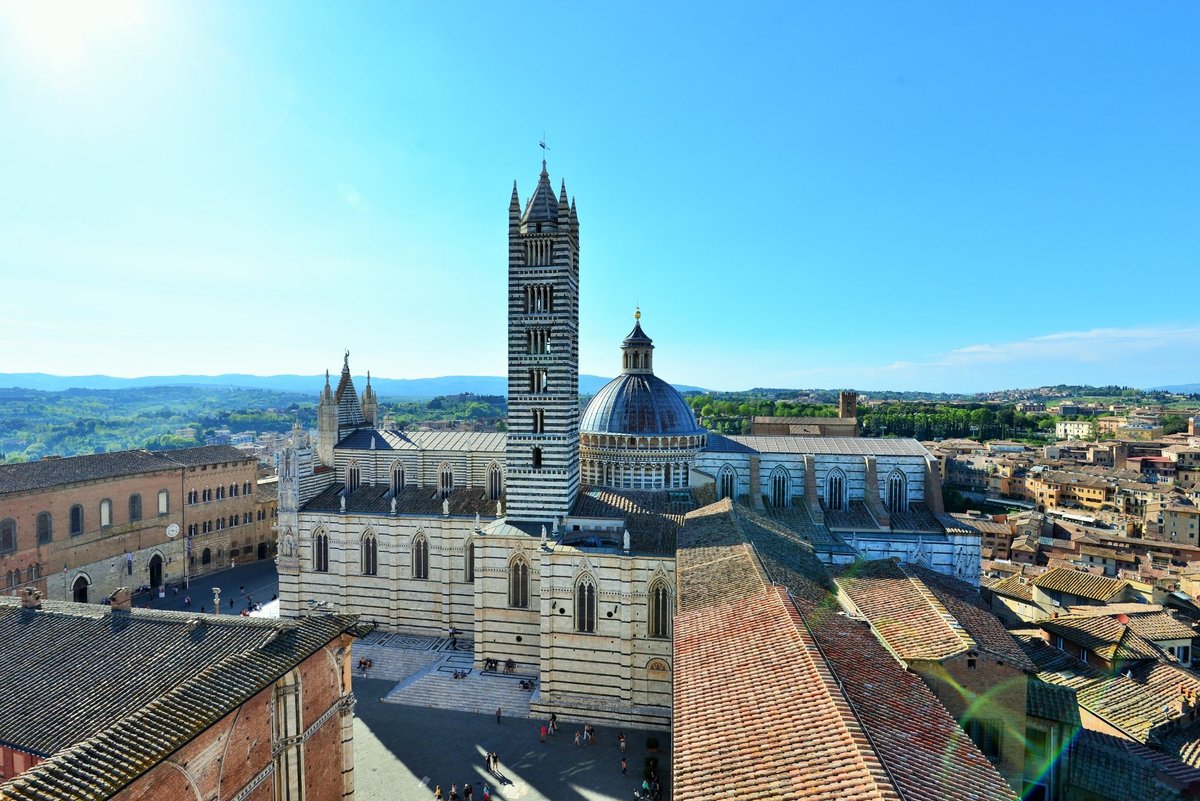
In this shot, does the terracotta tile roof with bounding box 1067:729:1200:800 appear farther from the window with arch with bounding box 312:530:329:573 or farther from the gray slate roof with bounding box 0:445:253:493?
the gray slate roof with bounding box 0:445:253:493

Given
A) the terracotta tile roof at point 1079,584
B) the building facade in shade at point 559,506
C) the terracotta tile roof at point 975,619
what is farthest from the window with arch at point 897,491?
the terracotta tile roof at point 975,619

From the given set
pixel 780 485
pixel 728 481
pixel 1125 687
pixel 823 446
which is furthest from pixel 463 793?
pixel 823 446

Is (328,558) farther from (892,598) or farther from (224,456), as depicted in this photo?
(892,598)

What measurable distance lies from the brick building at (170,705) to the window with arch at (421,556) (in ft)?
53.8

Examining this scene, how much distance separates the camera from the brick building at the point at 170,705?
11305mm

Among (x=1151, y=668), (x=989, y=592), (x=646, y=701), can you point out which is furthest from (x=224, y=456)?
(x=1151, y=668)

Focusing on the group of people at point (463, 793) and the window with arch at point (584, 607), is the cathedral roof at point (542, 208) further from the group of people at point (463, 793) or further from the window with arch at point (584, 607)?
the group of people at point (463, 793)

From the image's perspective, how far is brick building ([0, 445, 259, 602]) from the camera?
37.6m

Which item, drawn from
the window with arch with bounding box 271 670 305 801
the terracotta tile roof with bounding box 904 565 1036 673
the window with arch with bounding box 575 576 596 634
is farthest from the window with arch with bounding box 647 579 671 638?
the window with arch with bounding box 271 670 305 801

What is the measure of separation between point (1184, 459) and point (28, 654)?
12356 cm

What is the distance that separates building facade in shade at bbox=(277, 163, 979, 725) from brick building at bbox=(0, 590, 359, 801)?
12.1 meters

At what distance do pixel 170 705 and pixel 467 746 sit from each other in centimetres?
1501

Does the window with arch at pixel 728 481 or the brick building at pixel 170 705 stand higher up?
the window with arch at pixel 728 481

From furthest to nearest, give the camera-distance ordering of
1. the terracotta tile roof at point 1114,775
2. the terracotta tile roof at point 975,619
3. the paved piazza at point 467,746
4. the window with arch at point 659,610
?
the window with arch at point 659,610
the paved piazza at point 467,746
the terracotta tile roof at point 975,619
the terracotta tile roof at point 1114,775
